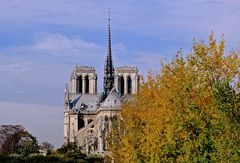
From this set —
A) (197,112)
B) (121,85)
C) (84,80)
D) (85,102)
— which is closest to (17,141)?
(121,85)

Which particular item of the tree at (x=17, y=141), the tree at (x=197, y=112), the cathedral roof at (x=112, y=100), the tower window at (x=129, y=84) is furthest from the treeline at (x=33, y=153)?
the tower window at (x=129, y=84)

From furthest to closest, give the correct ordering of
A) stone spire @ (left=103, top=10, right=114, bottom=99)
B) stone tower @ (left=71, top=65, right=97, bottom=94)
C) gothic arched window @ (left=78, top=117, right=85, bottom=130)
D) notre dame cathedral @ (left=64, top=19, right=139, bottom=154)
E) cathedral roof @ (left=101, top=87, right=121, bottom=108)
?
stone tower @ (left=71, top=65, right=97, bottom=94) → gothic arched window @ (left=78, top=117, right=85, bottom=130) → stone spire @ (left=103, top=10, right=114, bottom=99) → notre dame cathedral @ (left=64, top=19, right=139, bottom=154) → cathedral roof @ (left=101, top=87, right=121, bottom=108)

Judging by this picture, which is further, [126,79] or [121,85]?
[121,85]

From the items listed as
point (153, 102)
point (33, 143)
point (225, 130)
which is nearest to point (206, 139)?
point (225, 130)

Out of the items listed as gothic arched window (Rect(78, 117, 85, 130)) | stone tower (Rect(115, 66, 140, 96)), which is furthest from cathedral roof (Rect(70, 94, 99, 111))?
stone tower (Rect(115, 66, 140, 96))

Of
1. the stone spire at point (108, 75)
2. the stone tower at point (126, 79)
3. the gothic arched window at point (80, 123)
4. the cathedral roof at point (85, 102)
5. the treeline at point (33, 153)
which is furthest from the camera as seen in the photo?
the cathedral roof at point (85, 102)

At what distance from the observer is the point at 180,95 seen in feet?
106

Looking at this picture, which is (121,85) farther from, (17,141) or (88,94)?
(17,141)

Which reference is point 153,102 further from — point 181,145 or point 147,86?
point 181,145

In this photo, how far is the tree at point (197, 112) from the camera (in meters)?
28.0

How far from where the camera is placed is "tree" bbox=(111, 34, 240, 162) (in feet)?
91.8

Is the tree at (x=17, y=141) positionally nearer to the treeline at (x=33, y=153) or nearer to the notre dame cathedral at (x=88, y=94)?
the treeline at (x=33, y=153)

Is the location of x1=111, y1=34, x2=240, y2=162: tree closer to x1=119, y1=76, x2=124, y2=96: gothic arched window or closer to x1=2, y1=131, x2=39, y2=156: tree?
x1=2, y1=131, x2=39, y2=156: tree

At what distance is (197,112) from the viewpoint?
31.0 m
